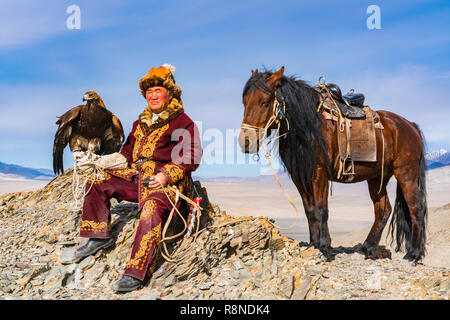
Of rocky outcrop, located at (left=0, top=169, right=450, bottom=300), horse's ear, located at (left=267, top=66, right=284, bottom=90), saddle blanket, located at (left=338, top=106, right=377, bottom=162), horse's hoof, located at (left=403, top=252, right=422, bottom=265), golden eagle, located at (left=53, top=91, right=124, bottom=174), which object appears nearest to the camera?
rocky outcrop, located at (left=0, top=169, right=450, bottom=300)

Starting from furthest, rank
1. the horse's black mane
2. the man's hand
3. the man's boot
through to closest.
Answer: the horse's black mane, the man's boot, the man's hand

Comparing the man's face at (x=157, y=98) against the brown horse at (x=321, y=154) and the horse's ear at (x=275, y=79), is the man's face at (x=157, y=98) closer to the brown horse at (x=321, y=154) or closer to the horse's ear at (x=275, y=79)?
the brown horse at (x=321, y=154)

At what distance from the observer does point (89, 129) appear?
627 cm

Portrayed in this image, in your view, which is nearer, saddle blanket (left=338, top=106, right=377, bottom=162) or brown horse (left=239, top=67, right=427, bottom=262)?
brown horse (left=239, top=67, right=427, bottom=262)

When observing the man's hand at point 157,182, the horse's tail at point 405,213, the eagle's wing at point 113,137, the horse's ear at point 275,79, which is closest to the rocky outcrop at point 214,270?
the man's hand at point 157,182

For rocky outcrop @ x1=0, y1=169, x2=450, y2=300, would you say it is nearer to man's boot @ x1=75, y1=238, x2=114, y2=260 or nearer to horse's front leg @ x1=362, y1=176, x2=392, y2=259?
man's boot @ x1=75, y1=238, x2=114, y2=260

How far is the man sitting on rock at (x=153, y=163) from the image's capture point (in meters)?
4.42

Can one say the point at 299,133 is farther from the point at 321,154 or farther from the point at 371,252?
the point at 371,252

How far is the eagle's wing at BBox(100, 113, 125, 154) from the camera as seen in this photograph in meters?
6.53

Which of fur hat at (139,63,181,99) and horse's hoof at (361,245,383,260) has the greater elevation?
fur hat at (139,63,181,99)

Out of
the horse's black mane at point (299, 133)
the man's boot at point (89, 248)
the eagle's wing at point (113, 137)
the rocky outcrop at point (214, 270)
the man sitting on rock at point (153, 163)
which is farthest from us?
the eagle's wing at point (113, 137)

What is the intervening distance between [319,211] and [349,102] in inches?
72.4

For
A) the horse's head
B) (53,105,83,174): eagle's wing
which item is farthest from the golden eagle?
the horse's head

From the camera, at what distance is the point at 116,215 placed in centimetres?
524
